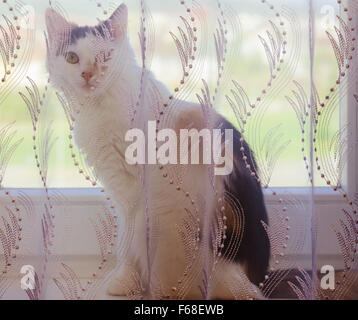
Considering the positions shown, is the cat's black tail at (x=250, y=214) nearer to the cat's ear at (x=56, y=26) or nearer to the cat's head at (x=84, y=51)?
the cat's head at (x=84, y=51)

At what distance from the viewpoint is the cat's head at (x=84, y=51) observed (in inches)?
43.4

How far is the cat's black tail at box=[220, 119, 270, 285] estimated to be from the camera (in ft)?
3.76

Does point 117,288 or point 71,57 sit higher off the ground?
point 71,57

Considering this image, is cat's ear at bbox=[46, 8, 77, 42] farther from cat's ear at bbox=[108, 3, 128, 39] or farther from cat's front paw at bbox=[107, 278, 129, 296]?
cat's front paw at bbox=[107, 278, 129, 296]

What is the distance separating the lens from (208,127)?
114 cm

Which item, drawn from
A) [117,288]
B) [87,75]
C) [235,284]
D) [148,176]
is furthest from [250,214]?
[87,75]

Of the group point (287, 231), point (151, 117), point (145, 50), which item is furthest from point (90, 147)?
point (287, 231)

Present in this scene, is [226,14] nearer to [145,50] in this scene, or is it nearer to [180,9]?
[180,9]

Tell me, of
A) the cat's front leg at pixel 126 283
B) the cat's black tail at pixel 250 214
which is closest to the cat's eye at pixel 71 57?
the cat's black tail at pixel 250 214

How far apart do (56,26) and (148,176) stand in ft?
1.53

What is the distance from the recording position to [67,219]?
1153mm

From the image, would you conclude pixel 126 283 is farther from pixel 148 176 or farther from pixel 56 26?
pixel 56 26

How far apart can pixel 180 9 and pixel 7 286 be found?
896 millimetres

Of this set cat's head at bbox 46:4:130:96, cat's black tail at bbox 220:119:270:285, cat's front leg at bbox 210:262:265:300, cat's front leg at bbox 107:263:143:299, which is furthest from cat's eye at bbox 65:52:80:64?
cat's front leg at bbox 210:262:265:300
